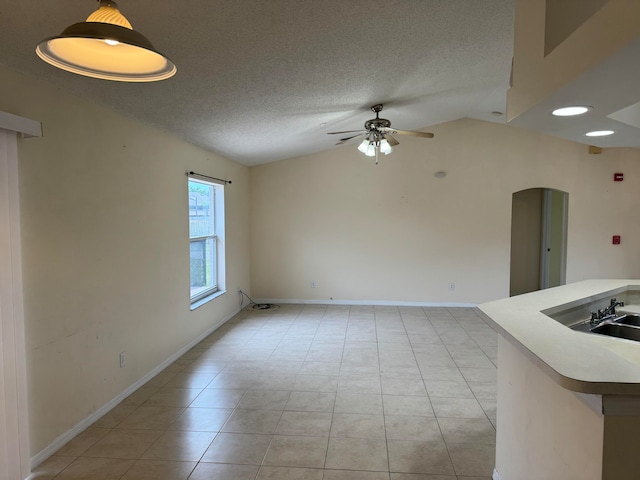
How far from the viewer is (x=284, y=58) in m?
2.65

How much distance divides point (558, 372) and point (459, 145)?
556 cm

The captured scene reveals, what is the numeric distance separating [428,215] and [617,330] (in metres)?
4.12

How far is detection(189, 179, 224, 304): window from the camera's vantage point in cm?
487

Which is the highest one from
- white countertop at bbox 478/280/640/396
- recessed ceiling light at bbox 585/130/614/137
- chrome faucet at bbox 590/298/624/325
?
recessed ceiling light at bbox 585/130/614/137

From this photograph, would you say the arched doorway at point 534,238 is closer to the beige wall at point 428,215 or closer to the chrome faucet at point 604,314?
the beige wall at point 428,215

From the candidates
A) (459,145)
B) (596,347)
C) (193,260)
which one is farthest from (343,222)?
(596,347)

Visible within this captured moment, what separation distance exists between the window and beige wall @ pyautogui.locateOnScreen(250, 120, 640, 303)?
1.26 meters

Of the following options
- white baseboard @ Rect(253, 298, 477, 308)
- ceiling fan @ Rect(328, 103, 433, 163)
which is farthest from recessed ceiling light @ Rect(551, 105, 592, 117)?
white baseboard @ Rect(253, 298, 477, 308)

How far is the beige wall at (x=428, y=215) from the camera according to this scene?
20.1 ft

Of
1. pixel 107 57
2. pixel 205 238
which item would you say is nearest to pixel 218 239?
pixel 205 238

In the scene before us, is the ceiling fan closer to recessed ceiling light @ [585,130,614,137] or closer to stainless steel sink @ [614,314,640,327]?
recessed ceiling light @ [585,130,614,137]

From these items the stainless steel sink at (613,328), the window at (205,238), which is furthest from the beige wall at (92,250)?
the stainless steel sink at (613,328)

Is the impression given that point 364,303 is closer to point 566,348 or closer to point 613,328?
point 613,328

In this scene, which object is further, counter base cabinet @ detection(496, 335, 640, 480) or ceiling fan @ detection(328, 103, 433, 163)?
ceiling fan @ detection(328, 103, 433, 163)
